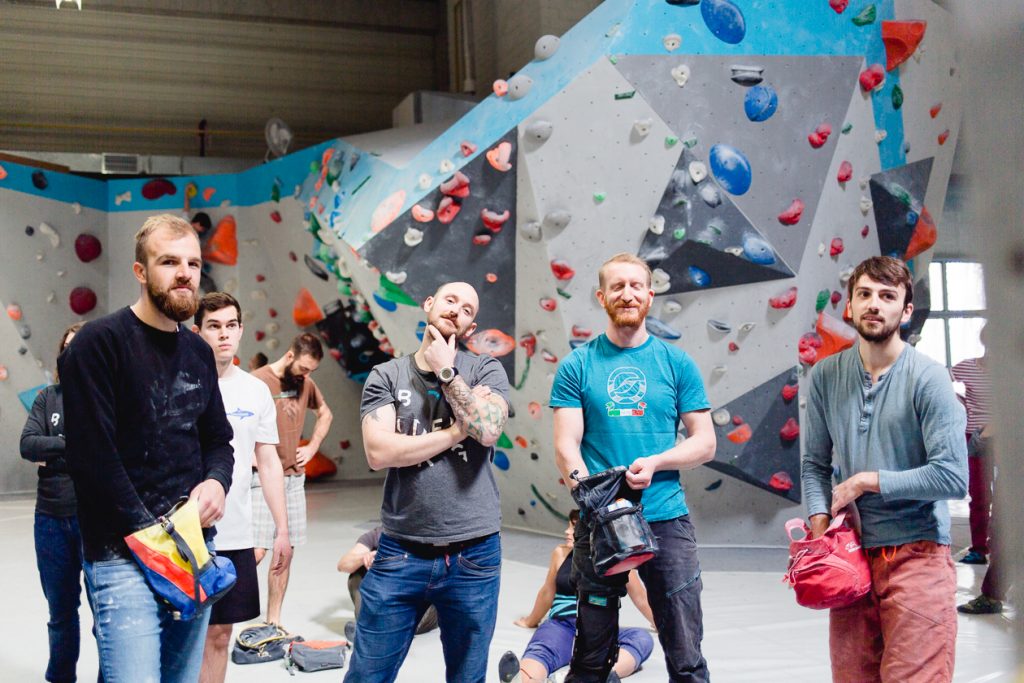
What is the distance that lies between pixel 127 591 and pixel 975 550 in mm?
4976

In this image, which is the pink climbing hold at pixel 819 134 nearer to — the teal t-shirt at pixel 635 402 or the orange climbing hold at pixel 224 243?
the teal t-shirt at pixel 635 402

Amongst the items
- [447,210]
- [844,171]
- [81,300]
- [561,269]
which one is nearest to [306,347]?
[447,210]

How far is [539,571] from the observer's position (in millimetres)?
5793

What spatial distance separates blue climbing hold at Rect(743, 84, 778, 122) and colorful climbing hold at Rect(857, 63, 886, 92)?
62 cm

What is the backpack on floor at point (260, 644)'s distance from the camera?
158 inches

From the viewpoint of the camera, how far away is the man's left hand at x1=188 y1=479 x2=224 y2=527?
7.11ft

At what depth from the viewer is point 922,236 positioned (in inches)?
251

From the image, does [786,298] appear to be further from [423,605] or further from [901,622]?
[423,605]

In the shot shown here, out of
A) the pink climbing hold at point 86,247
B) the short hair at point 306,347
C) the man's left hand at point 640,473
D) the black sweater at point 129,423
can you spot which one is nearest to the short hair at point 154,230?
the black sweater at point 129,423

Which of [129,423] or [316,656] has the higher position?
[129,423]

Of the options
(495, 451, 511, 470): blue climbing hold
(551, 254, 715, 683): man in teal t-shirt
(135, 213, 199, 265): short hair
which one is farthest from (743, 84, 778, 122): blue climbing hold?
(135, 213, 199, 265): short hair

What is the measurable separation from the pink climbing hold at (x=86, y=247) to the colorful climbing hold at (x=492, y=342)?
260 inches

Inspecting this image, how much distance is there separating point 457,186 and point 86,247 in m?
6.76

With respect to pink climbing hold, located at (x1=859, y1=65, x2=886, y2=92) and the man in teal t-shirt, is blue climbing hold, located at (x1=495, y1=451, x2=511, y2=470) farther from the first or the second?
the man in teal t-shirt
